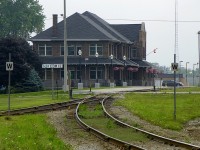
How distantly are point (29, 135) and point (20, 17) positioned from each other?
86.0 metres

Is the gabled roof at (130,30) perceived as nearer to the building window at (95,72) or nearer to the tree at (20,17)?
the tree at (20,17)

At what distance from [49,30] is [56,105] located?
5479 cm

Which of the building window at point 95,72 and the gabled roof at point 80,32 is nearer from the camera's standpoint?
the building window at point 95,72

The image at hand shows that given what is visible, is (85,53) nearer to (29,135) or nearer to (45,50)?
(45,50)

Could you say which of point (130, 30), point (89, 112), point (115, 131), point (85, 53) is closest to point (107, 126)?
point (115, 131)

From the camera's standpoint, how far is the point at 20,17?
327ft

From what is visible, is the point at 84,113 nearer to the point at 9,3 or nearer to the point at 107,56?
the point at 107,56

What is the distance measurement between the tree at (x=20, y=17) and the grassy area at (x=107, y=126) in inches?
2893

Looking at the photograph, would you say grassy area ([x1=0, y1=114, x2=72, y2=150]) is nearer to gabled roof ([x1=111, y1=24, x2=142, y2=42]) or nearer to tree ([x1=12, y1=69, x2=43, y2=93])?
tree ([x1=12, y1=69, x2=43, y2=93])

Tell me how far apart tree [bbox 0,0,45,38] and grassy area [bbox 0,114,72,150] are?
253ft

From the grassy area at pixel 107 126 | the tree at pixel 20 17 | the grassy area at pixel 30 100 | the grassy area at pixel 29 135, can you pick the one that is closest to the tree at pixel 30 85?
the grassy area at pixel 30 100

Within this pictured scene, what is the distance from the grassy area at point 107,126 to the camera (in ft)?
50.8

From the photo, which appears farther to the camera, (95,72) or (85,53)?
(85,53)

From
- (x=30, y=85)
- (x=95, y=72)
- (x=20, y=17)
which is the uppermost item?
(x=20, y=17)
